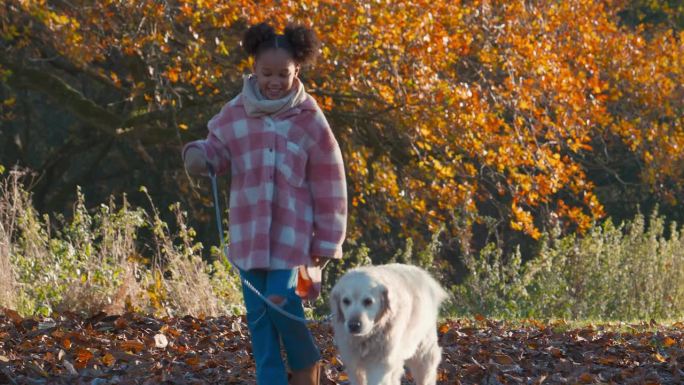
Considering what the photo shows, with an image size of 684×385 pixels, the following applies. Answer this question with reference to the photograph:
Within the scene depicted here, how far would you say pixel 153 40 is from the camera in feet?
39.0

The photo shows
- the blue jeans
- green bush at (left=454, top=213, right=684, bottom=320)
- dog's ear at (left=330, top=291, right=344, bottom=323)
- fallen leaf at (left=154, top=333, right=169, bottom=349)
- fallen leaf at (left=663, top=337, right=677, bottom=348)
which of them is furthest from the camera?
green bush at (left=454, top=213, right=684, bottom=320)

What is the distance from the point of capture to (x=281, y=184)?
4836 millimetres

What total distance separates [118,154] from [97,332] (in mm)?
12023

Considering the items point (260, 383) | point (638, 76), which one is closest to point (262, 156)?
point (260, 383)

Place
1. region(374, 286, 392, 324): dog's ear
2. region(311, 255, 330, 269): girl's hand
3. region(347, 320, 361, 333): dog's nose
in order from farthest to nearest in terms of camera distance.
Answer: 1. region(311, 255, 330, 269): girl's hand
2. region(374, 286, 392, 324): dog's ear
3. region(347, 320, 361, 333): dog's nose

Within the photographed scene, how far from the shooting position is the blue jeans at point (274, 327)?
4.81m

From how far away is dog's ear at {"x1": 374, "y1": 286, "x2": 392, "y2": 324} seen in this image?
4.59 meters

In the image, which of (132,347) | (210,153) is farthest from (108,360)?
(210,153)

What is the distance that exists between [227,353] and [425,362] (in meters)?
2.01

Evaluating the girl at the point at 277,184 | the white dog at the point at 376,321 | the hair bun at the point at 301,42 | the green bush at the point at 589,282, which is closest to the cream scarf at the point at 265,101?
the girl at the point at 277,184

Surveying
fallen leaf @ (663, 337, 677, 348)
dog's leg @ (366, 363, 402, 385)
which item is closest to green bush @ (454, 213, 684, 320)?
fallen leaf @ (663, 337, 677, 348)

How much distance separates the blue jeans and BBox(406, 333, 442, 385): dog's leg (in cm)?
57

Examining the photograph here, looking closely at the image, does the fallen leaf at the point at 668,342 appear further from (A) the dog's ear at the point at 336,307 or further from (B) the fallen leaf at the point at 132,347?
(A) the dog's ear at the point at 336,307

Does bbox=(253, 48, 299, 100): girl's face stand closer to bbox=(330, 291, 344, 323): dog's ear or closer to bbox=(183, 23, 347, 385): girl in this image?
bbox=(183, 23, 347, 385): girl
